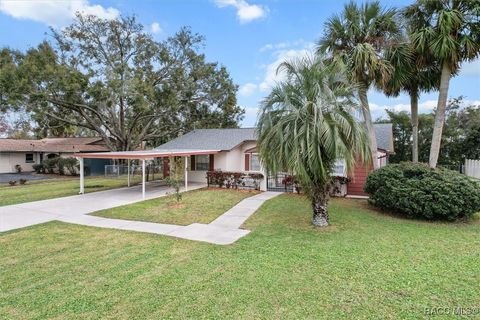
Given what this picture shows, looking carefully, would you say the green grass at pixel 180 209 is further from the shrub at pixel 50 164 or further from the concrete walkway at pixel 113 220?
the shrub at pixel 50 164

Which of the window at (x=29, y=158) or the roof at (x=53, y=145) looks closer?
the roof at (x=53, y=145)

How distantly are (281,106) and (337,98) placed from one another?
5.26 feet

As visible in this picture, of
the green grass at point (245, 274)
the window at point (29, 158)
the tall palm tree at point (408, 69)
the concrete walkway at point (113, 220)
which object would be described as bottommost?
the green grass at point (245, 274)

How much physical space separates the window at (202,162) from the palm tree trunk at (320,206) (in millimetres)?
12530

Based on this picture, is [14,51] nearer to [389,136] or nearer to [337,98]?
[337,98]

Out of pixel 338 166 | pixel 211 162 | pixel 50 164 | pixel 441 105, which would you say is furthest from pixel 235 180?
pixel 50 164

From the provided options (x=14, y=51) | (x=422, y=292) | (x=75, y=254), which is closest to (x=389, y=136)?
(x=422, y=292)

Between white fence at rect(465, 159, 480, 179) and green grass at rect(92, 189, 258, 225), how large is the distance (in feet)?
67.7

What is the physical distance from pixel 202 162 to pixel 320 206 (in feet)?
43.3

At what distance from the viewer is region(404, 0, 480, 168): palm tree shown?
1035 cm

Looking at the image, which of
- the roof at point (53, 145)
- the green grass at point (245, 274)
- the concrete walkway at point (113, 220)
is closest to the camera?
the green grass at point (245, 274)

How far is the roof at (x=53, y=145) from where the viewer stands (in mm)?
29422

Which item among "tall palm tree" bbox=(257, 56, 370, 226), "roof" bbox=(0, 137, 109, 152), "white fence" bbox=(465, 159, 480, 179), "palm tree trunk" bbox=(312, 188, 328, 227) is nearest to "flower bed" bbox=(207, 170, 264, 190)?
"palm tree trunk" bbox=(312, 188, 328, 227)

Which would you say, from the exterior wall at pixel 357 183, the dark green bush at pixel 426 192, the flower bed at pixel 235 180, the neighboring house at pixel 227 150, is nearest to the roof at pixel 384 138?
the neighboring house at pixel 227 150
